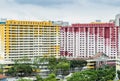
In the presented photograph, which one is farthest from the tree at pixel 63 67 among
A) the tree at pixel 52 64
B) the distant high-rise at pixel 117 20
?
the distant high-rise at pixel 117 20

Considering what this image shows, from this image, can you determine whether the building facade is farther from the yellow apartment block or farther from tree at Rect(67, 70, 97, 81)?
tree at Rect(67, 70, 97, 81)

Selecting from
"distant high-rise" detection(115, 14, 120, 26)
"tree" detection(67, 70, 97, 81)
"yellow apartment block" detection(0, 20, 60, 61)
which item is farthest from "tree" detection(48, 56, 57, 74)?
"distant high-rise" detection(115, 14, 120, 26)

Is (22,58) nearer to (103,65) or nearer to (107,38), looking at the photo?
(103,65)

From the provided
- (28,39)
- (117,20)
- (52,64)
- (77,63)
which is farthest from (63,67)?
(117,20)

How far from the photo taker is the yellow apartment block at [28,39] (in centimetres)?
2388

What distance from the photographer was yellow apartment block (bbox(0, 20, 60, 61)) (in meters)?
23.9

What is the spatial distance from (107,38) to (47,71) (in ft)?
21.9

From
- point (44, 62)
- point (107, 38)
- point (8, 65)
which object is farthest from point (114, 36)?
point (8, 65)

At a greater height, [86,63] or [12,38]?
[12,38]

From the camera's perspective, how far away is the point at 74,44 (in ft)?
92.0

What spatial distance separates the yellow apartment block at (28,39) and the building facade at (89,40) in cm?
314

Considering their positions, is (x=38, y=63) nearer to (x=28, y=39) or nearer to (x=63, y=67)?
(x=63, y=67)

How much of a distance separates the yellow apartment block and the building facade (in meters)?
3.14

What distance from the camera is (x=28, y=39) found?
965 inches
